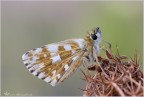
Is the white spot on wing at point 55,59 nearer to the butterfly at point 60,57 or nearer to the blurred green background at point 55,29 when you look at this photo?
the butterfly at point 60,57

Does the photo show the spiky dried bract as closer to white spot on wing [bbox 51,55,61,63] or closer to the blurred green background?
white spot on wing [bbox 51,55,61,63]

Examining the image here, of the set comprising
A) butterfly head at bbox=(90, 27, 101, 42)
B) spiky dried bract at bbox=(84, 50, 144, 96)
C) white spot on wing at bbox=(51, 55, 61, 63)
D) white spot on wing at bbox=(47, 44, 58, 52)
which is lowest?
spiky dried bract at bbox=(84, 50, 144, 96)

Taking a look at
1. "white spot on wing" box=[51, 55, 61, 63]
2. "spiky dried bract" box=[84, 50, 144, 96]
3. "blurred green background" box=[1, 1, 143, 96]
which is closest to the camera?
"spiky dried bract" box=[84, 50, 144, 96]

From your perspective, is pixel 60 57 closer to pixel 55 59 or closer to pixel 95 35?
pixel 55 59

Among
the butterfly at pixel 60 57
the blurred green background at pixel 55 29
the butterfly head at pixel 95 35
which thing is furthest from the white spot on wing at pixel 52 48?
the blurred green background at pixel 55 29

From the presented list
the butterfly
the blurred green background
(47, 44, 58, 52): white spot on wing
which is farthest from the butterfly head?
the blurred green background

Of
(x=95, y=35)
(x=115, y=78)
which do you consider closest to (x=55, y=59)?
(x=95, y=35)
